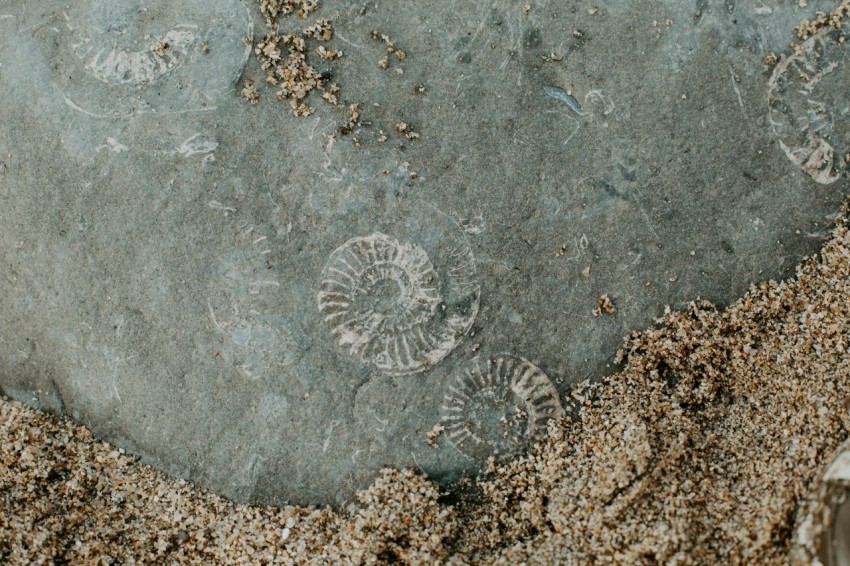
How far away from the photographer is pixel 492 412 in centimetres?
266

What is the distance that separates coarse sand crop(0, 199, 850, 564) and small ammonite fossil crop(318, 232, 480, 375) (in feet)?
1.43

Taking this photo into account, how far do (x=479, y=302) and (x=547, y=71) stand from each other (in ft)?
2.89

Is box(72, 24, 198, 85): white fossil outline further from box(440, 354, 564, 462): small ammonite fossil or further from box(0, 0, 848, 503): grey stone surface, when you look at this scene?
box(440, 354, 564, 462): small ammonite fossil

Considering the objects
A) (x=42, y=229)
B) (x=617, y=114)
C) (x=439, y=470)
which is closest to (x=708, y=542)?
(x=439, y=470)

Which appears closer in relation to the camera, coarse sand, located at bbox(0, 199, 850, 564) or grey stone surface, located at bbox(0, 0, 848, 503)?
coarse sand, located at bbox(0, 199, 850, 564)

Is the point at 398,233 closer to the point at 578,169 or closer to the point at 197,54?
the point at 578,169

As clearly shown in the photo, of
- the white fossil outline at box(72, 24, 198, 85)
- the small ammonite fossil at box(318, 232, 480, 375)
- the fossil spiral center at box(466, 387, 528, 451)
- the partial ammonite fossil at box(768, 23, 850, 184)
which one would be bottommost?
the fossil spiral center at box(466, 387, 528, 451)

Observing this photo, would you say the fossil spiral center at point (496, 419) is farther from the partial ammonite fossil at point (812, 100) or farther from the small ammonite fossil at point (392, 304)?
the partial ammonite fossil at point (812, 100)

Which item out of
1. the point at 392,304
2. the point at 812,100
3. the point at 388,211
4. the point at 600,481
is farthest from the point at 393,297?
the point at 812,100

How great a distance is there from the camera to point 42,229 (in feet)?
9.11

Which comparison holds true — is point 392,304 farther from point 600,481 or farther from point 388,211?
point 600,481

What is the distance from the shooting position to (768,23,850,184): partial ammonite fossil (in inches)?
108

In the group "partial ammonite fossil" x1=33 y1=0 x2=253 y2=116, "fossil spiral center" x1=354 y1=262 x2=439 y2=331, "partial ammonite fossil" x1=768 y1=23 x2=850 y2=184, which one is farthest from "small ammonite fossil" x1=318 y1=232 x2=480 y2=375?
"partial ammonite fossil" x1=768 y1=23 x2=850 y2=184

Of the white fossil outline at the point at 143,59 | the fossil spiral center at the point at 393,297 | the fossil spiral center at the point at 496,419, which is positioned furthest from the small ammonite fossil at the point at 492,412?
the white fossil outline at the point at 143,59
